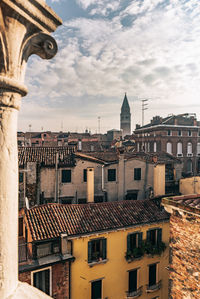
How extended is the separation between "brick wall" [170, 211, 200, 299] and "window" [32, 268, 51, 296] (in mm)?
6073

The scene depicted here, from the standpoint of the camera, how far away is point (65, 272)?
400 inches

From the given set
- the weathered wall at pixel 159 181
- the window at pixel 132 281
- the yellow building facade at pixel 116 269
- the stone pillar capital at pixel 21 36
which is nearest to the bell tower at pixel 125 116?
the weathered wall at pixel 159 181

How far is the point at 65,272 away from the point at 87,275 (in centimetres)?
138

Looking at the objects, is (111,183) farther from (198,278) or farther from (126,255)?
(198,278)

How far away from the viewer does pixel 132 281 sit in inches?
476

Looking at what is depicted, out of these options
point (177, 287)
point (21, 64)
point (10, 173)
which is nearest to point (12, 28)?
point (21, 64)

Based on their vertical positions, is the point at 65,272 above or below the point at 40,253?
below

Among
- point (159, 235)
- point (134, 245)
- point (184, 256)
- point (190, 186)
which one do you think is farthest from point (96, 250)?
point (190, 186)

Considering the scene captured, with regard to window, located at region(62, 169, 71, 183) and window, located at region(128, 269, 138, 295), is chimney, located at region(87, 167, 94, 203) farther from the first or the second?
window, located at region(128, 269, 138, 295)

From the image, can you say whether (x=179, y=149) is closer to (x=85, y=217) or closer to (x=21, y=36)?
(x=85, y=217)

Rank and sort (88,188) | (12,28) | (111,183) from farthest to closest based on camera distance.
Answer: (111,183) → (88,188) → (12,28)

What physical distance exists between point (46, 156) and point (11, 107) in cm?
1794

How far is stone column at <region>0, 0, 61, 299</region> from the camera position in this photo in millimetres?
1506

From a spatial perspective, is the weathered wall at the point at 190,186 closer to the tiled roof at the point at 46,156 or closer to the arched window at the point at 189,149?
the tiled roof at the point at 46,156
